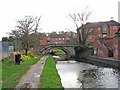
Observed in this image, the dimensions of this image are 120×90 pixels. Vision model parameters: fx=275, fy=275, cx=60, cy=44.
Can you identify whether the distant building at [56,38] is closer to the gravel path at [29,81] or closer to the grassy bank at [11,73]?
the grassy bank at [11,73]

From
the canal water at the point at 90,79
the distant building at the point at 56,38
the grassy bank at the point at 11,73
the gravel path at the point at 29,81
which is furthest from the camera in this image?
the distant building at the point at 56,38

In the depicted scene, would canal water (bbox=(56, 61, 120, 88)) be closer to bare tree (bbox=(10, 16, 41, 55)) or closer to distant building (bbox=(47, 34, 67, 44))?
bare tree (bbox=(10, 16, 41, 55))

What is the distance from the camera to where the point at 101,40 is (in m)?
67.6

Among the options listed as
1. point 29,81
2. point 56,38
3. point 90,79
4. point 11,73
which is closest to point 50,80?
point 29,81

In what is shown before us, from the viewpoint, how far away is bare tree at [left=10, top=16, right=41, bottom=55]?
55.2m

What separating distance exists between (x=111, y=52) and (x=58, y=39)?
95389mm

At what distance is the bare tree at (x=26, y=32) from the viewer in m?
55.2

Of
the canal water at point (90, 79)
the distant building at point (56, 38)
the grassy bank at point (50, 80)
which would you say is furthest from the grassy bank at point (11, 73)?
the distant building at point (56, 38)

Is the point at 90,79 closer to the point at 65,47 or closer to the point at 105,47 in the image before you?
the point at 105,47

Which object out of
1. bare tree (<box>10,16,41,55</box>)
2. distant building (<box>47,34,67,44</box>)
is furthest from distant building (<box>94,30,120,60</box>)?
distant building (<box>47,34,67,44</box>)

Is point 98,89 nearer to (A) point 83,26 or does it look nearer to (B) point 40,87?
(B) point 40,87

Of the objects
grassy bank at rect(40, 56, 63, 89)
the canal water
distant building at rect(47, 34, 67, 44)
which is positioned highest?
distant building at rect(47, 34, 67, 44)

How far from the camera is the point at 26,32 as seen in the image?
191 feet

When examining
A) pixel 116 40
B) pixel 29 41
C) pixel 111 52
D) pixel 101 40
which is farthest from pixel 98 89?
pixel 101 40
